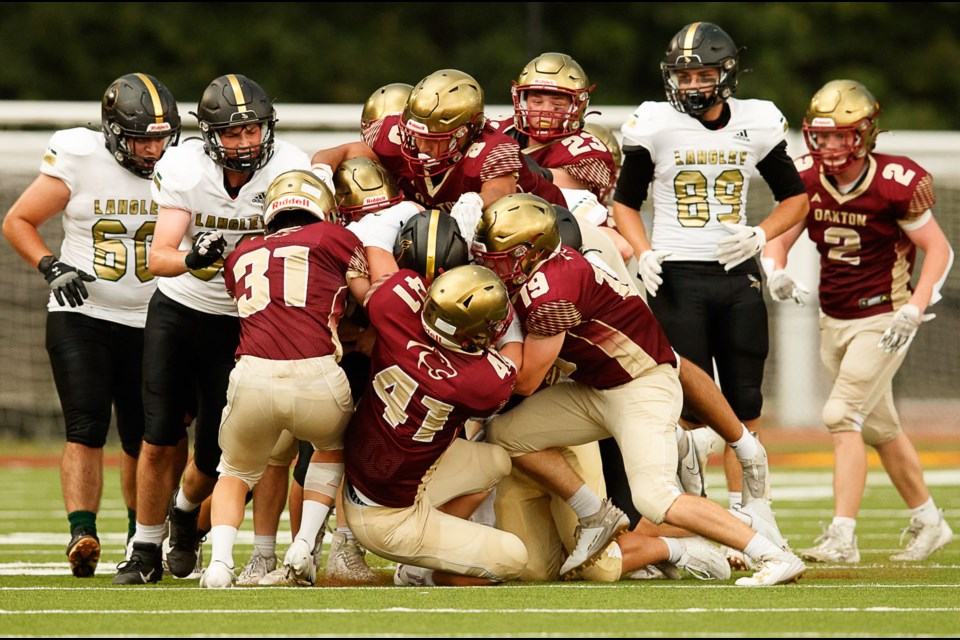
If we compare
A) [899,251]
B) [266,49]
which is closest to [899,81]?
[266,49]

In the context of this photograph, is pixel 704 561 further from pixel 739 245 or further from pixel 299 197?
pixel 299 197

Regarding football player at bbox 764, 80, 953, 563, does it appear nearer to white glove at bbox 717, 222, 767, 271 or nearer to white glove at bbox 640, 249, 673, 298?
white glove at bbox 717, 222, 767, 271

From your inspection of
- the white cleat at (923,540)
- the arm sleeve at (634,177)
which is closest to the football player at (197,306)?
the arm sleeve at (634,177)

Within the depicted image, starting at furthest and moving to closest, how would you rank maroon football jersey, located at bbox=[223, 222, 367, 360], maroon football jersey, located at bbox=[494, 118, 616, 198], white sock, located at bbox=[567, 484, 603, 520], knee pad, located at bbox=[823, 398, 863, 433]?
1. knee pad, located at bbox=[823, 398, 863, 433]
2. maroon football jersey, located at bbox=[494, 118, 616, 198]
3. white sock, located at bbox=[567, 484, 603, 520]
4. maroon football jersey, located at bbox=[223, 222, 367, 360]

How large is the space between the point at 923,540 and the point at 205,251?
3.58 meters

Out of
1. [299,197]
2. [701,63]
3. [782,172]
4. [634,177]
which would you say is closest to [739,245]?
[782,172]

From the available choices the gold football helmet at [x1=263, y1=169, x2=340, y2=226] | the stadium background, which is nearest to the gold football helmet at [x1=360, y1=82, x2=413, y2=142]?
the gold football helmet at [x1=263, y1=169, x2=340, y2=226]

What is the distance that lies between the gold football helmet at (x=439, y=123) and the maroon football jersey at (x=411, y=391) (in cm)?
72

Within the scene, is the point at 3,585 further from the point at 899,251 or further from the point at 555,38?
the point at 555,38

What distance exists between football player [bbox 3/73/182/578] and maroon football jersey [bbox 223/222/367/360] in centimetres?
107

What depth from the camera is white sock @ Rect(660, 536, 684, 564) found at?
6.39 meters

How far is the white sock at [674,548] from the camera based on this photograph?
639 centimetres

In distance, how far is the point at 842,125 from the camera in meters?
7.57

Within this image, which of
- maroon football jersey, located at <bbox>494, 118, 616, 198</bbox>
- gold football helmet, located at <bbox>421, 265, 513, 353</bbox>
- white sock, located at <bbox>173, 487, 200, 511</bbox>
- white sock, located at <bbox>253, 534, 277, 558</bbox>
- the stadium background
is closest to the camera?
gold football helmet, located at <bbox>421, 265, 513, 353</bbox>
